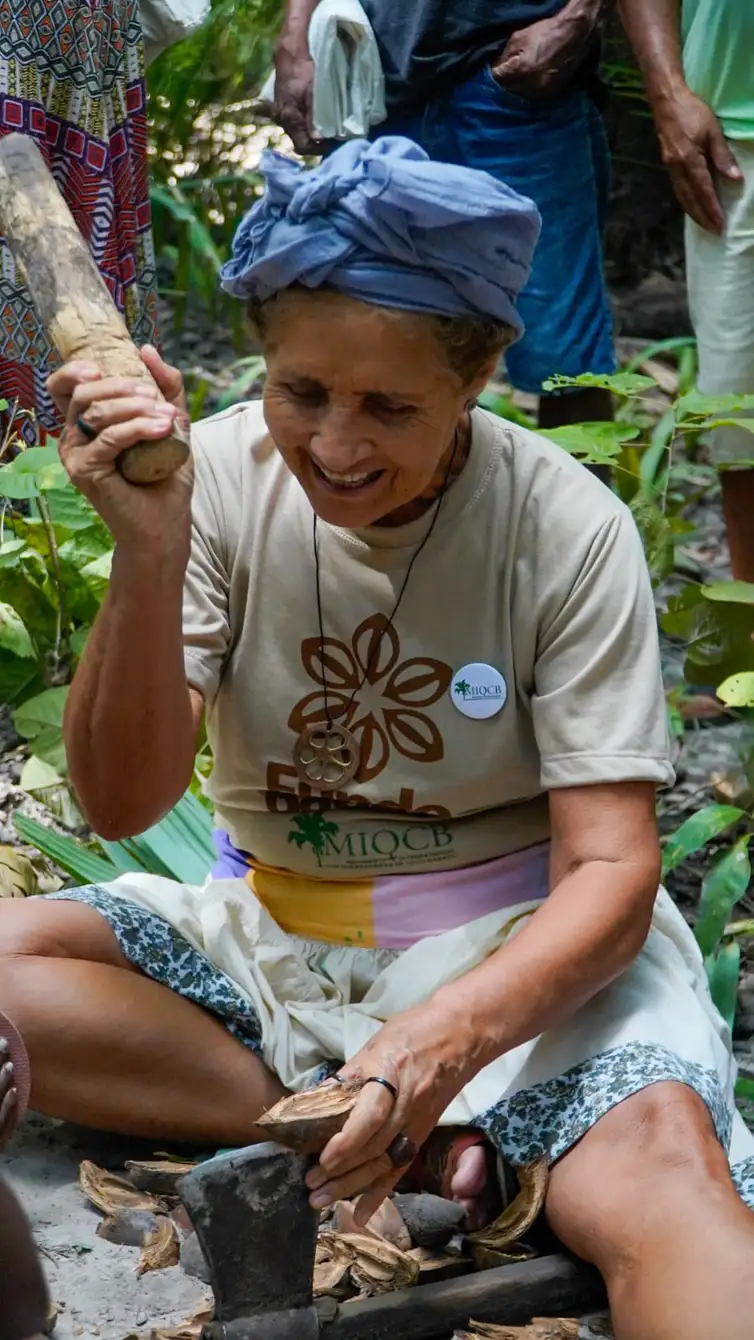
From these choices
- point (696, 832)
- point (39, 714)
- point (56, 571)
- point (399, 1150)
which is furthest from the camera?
point (56, 571)

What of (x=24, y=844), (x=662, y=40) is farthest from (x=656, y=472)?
(x=24, y=844)

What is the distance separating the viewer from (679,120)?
3863 millimetres

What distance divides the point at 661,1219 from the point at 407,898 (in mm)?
615

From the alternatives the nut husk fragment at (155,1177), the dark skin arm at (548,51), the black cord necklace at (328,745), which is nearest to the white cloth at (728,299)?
the dark skin arm at (548,51)

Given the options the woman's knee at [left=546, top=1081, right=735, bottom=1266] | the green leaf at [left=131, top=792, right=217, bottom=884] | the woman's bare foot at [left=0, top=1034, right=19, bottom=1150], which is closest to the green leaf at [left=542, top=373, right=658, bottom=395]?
the green leaf at [left=131, top=792, right=217, bottom=884]

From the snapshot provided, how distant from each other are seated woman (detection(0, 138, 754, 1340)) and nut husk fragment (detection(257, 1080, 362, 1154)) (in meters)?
0.02

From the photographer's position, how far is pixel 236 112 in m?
6.87

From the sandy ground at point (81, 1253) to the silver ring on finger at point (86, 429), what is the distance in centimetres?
109

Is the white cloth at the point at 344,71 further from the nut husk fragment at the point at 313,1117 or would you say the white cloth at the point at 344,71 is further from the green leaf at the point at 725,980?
the nut husk fragment at the point at 313,1117

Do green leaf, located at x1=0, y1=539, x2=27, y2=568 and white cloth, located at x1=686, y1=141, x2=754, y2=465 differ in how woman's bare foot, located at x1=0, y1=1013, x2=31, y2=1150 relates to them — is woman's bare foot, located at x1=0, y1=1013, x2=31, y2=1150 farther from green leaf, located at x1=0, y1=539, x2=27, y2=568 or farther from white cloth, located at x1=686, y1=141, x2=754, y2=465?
white cloth, located at x1=686, y1=141, x2=754, y2=465

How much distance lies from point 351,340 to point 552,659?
53 cm

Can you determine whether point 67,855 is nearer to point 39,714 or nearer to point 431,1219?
point 39,714

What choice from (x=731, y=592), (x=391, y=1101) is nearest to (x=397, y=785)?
(x=391, y=1101)

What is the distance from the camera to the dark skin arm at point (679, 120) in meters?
3.85
